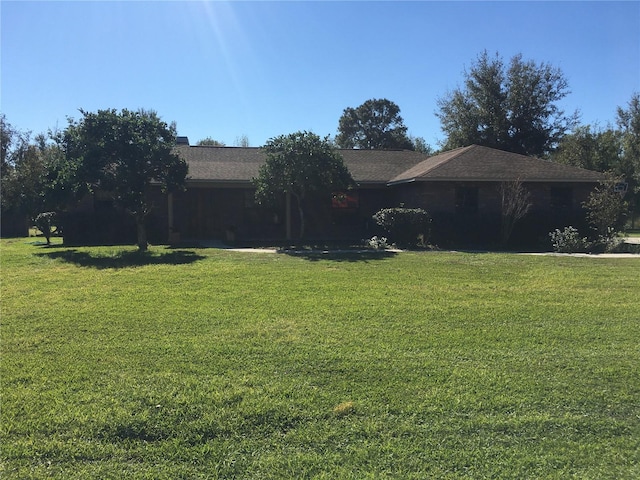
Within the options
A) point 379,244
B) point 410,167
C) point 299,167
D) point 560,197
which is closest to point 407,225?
point 379,244

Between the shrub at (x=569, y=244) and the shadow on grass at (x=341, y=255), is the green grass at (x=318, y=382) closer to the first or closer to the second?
the shadow on grass at (x=341, y=255)

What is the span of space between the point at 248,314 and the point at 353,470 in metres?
3.82

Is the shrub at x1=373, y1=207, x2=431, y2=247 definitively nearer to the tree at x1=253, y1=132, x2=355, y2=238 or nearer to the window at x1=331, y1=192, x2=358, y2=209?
the tree at x1=253, y1=132, x2=355, y2=238

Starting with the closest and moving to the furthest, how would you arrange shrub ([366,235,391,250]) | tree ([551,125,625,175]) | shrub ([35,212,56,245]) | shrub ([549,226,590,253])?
shrub ([549,226,590,253])
shrub ([366,235,391,250])
shrub ([35,212,56,245])
tree ([551,125,625,175])

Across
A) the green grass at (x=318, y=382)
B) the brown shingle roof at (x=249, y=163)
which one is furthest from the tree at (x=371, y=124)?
the green grass at (x=318, y=382)

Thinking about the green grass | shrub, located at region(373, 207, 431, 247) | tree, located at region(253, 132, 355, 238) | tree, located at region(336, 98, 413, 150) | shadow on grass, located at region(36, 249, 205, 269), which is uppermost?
tree, located at region(336, 98, 413, 150)

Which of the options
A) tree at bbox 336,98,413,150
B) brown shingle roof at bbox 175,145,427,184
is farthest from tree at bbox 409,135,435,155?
brown shingle roof at bbox 175,145,427,184

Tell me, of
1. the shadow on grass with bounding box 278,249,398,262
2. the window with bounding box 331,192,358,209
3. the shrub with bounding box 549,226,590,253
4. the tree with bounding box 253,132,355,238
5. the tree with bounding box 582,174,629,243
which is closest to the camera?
the shadow on grass with bounding box 278,249,398,262

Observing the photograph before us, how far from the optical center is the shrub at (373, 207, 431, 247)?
54.1ft

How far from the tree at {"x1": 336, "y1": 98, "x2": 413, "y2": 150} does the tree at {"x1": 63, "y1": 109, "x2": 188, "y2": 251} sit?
48.3 meters

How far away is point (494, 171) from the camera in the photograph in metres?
18.8

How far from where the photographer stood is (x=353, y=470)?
310cm

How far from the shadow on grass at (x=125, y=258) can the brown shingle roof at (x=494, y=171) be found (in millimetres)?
9083

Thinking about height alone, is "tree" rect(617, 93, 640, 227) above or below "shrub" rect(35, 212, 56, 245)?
above
